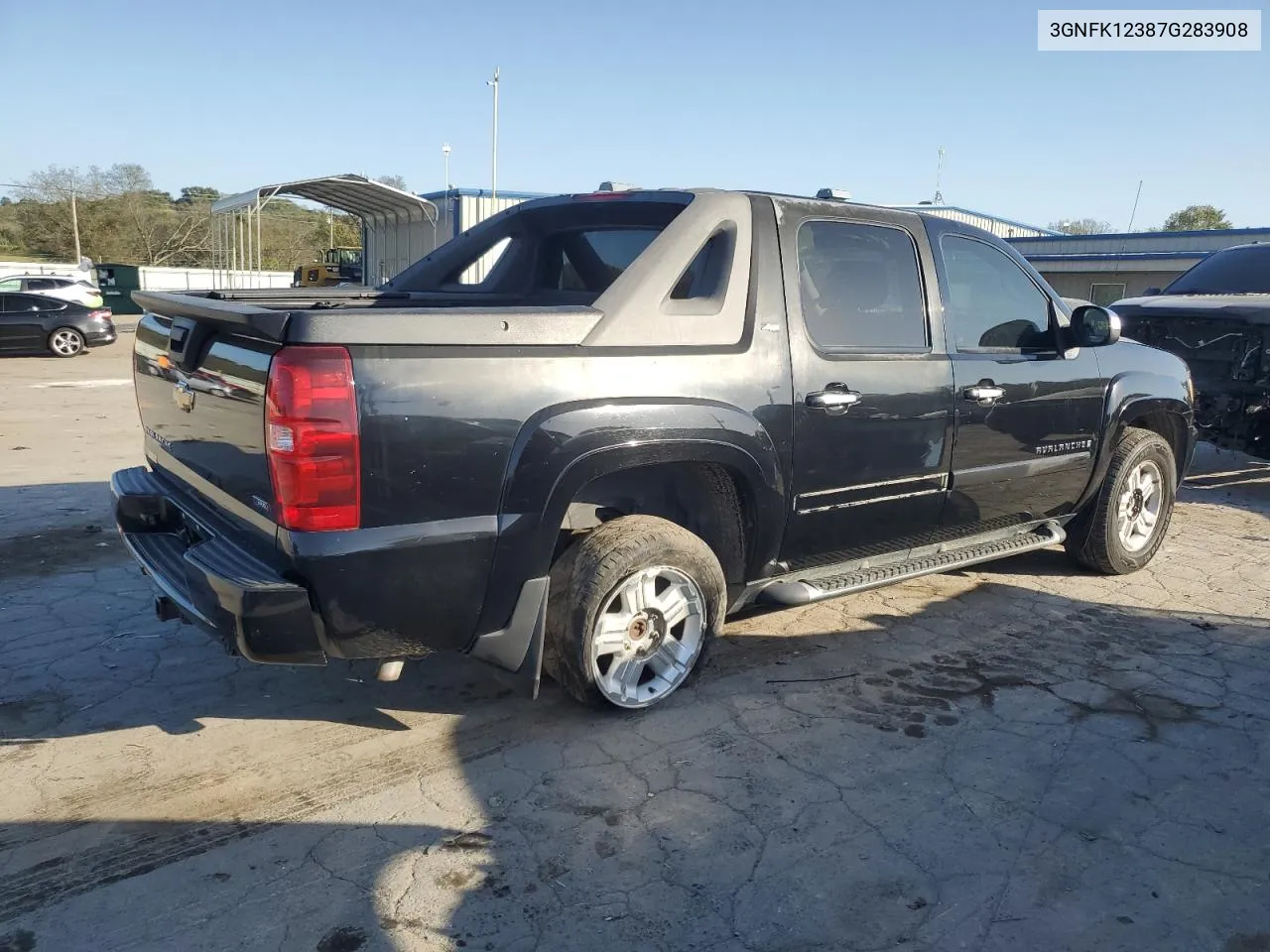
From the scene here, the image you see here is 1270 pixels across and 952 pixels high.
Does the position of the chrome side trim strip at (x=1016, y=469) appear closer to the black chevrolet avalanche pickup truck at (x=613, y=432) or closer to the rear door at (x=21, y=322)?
the black chevrolet avalanche pickup truck at (x=613, y=432)

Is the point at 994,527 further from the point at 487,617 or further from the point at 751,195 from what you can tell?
the point at 487,617

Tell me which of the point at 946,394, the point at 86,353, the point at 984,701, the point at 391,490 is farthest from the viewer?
the point at 86,353

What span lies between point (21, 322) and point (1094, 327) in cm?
1785

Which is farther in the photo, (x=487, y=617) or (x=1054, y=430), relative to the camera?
(x=1054, y=430)

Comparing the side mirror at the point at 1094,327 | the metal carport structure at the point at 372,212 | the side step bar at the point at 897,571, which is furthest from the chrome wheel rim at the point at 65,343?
the side mirror at the point at 1094,327

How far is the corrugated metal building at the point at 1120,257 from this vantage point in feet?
78.0

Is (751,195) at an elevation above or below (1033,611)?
above

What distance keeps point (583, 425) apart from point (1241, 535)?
5.63 m

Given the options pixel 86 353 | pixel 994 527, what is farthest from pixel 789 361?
pixel 86 353

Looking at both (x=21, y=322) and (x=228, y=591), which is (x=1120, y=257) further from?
(x=228, y=591)

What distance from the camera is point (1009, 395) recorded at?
4.50 meters

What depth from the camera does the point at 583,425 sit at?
10.3 feet

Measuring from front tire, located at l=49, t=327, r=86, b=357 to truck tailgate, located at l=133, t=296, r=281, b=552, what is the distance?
15884 millimetres

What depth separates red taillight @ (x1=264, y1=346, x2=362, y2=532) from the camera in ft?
8.86
